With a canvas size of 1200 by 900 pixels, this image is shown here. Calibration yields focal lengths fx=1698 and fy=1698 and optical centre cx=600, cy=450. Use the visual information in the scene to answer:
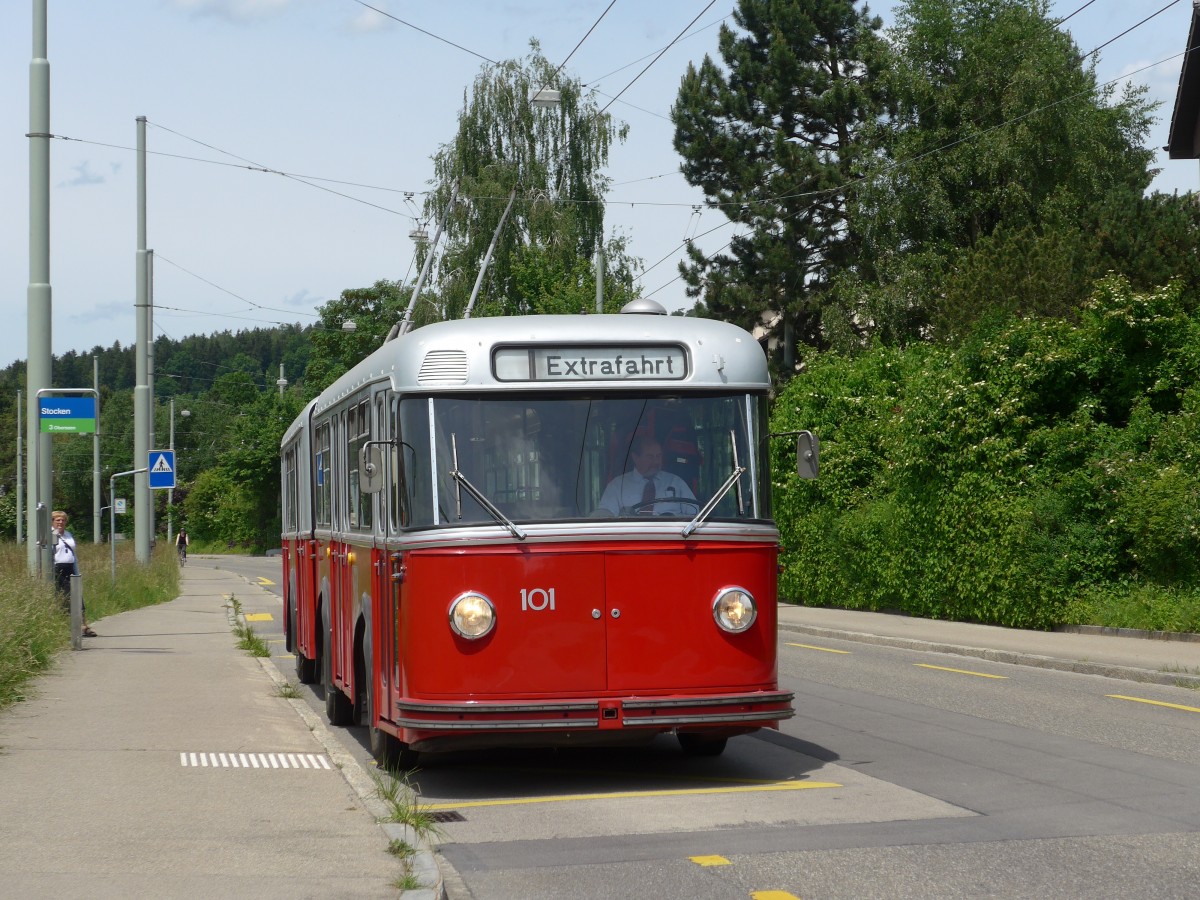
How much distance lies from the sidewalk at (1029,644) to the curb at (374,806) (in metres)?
8.01

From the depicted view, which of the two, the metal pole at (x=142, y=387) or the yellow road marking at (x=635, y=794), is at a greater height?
the metal pole at (x=142, y=387)

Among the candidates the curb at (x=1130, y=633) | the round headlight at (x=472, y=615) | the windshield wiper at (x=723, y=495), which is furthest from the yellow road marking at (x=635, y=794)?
the curb at (x=1130, y=633)

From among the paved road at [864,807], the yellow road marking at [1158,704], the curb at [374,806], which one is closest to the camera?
the curb at [374,806]

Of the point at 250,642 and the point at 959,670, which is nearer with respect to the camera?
the point at 959,670

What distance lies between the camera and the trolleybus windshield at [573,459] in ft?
31.4

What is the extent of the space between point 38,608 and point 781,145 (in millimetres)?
37415

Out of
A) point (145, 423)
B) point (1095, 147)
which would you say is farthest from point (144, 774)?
point (1095, 147)

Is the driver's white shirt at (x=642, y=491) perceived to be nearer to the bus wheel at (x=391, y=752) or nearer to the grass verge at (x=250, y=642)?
the bus wheel at (x=391, y=752)

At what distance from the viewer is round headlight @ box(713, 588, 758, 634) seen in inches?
381

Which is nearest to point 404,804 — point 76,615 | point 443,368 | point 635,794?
point 635,794

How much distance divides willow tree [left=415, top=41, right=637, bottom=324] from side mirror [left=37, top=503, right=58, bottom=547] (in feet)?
95.6

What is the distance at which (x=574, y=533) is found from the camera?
9516 millimetres

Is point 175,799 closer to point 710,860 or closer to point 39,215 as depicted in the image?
point 710,860

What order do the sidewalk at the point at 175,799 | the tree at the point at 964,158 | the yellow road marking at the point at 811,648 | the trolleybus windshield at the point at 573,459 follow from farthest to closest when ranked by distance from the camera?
the tree at the point at 964,158 < the yellow road marking at the point at 811,648 < the trolleybus windshield at the point at 573,459 < the sidewalk at the point at 175,799
